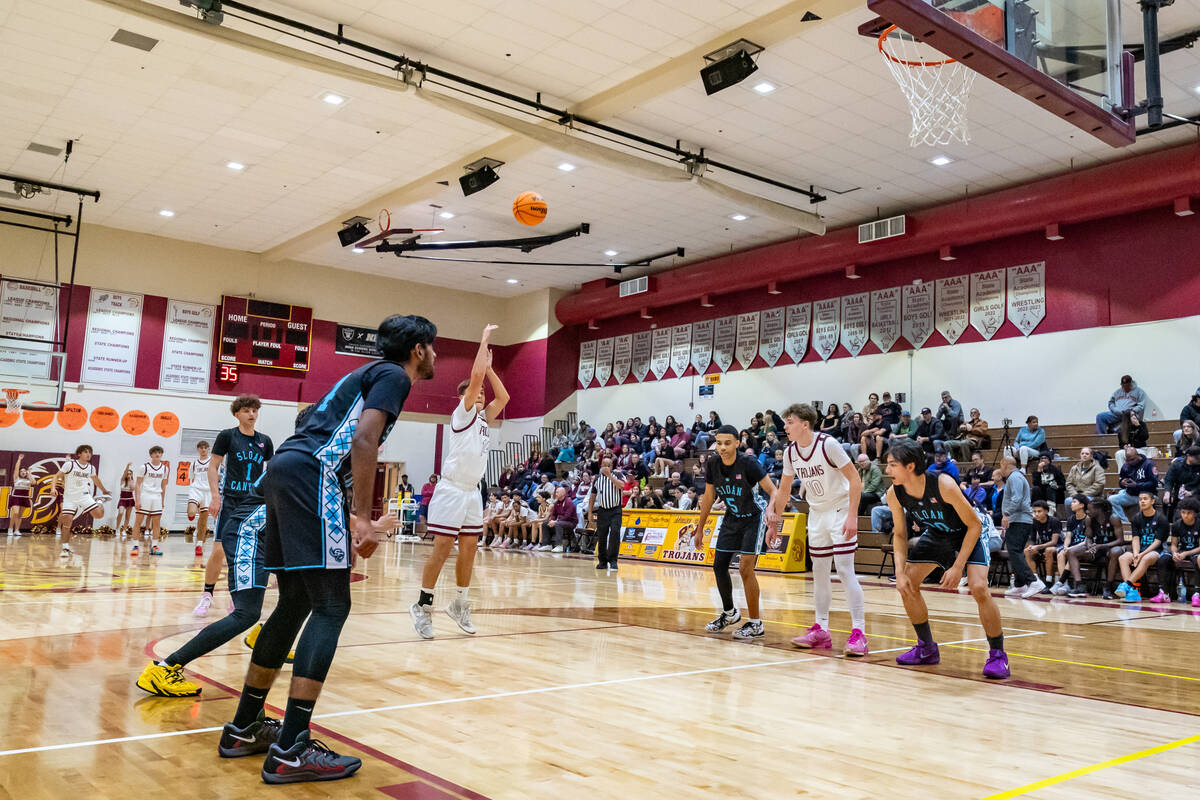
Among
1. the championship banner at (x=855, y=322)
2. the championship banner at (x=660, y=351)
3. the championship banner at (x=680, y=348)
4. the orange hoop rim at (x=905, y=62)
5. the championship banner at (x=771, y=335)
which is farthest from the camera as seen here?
the championship banner at (x=660, y=351)

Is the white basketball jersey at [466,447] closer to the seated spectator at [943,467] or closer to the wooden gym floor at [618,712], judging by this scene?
the wooden gym floor at [618,712]

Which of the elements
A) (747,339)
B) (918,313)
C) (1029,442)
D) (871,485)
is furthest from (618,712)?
(747,339)

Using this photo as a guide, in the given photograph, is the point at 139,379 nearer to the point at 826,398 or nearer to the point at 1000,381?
the point at 826,398

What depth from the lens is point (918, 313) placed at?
19.0 m

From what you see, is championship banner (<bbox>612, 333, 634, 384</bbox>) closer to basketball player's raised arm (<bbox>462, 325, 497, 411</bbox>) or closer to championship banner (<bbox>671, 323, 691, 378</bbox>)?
championship banner (<bbox>671, 323, 691, 378</bbox>)

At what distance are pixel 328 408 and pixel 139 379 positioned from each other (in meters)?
21.7

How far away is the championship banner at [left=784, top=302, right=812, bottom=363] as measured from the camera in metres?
21.1

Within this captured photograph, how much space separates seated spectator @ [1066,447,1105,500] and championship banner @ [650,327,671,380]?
12.0 m

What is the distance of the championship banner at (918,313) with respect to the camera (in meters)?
18.9

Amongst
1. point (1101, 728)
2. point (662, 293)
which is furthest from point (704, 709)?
point (662, 293)

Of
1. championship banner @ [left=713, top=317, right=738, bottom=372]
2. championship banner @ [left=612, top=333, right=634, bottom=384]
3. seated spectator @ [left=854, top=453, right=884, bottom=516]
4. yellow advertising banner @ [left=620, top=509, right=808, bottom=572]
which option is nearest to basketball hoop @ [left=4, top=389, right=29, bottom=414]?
yellow advertising banner @ [left=620, top=509, right=808, bottom=572]

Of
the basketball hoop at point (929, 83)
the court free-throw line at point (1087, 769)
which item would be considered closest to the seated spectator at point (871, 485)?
the basketball hoop at point (929, 83)

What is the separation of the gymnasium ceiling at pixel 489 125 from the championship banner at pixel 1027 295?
1851 millimetres

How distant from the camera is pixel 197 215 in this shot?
20.6m
